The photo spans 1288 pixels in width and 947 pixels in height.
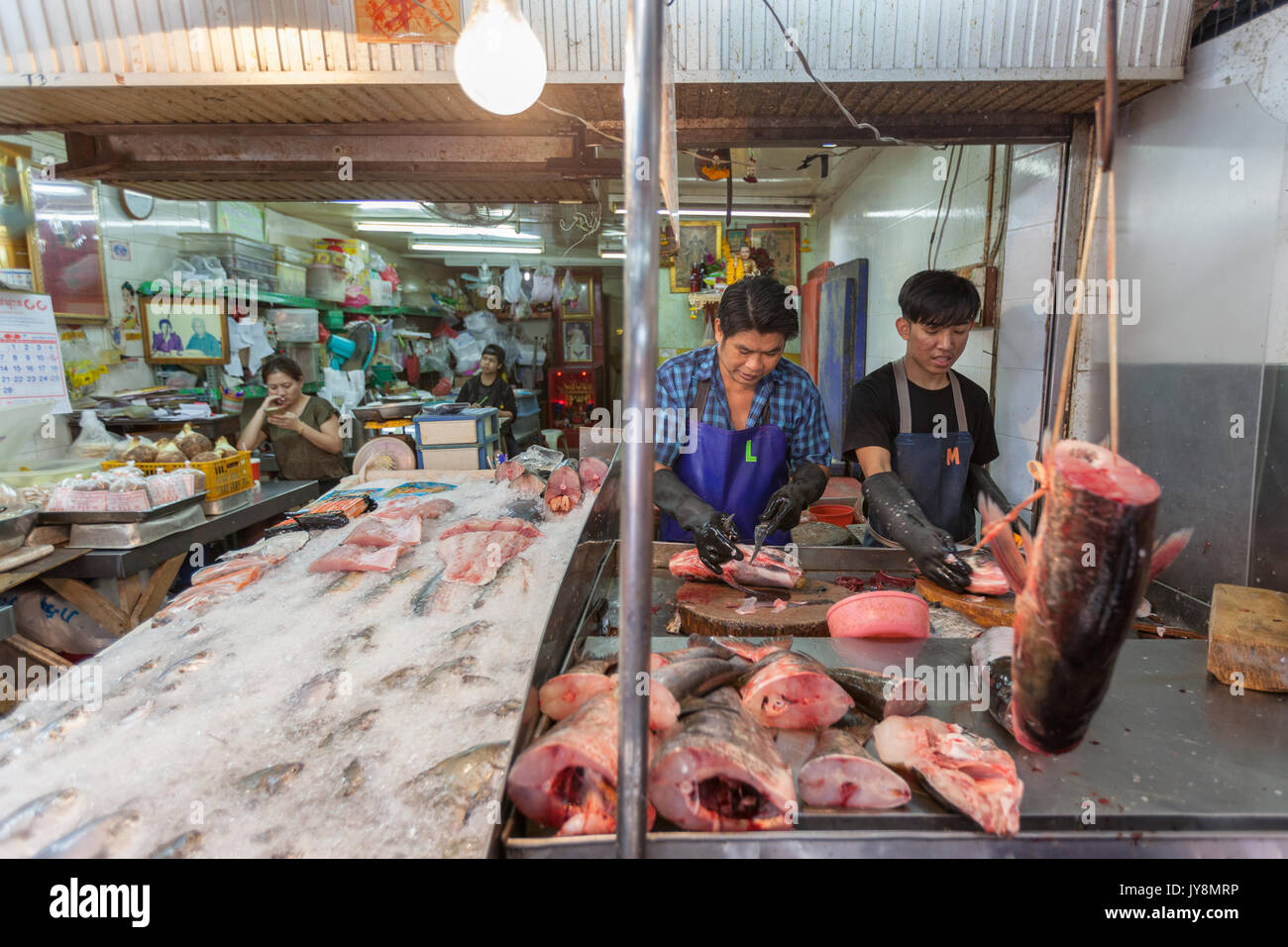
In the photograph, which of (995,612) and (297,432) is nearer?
(995,612)

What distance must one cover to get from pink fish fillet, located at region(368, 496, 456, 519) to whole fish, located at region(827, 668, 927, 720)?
9.57 ft

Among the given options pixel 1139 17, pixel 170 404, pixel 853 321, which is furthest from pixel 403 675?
pixel 853 321

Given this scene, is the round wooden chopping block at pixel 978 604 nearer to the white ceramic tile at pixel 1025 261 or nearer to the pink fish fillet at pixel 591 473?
the white ceramic tile at pixel 1025 261

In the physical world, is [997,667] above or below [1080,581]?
below

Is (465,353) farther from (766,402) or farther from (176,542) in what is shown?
(766,402)

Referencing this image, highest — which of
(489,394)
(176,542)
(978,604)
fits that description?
(489,394)

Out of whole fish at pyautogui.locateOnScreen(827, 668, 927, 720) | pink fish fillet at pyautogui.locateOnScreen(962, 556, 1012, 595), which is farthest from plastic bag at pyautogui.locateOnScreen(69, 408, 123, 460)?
pink fish fillet at pyautogui.locateOnScreen(962, 556, 1012, 595)

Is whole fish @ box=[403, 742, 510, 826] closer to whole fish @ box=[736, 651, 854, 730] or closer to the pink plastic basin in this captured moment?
whole fish @ box=[736, 651, 854, 730]

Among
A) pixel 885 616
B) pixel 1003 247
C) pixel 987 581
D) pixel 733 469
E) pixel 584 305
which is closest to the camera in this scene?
pixel 885 616

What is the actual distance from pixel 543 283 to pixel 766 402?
30.7 feet

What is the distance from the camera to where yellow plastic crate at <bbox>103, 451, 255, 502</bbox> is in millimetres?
4719

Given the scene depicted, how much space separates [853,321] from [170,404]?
7.90 m

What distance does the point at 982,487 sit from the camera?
3693 millimetres

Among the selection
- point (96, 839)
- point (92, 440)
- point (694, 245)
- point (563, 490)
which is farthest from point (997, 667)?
point (694, 245)
